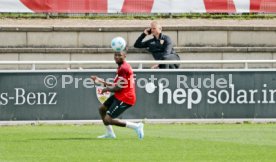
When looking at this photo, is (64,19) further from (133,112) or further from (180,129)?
(180,129)

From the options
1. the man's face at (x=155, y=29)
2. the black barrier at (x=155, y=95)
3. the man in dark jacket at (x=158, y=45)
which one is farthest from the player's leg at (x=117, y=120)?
the man's face at (x=155, y=29)

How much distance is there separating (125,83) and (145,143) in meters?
1.34

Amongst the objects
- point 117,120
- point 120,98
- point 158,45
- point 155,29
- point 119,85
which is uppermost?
point 155,29

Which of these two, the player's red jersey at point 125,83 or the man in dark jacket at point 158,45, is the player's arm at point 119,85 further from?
the man in dark jacket at point 158,45

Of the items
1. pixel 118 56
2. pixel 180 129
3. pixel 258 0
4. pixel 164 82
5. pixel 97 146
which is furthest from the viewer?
pixel 258 0

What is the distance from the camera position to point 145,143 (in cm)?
1867

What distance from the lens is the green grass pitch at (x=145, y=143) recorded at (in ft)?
53.8

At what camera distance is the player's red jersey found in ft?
63.4

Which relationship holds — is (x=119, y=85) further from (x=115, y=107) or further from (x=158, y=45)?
(x=158, y=45)

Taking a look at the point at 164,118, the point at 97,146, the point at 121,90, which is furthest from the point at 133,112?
the point at 97,146

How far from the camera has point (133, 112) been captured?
23.6 metres

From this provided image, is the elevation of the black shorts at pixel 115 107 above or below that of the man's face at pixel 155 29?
below

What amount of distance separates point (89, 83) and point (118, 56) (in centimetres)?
432

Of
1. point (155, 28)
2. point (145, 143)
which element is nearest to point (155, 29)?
point (155, 28)
